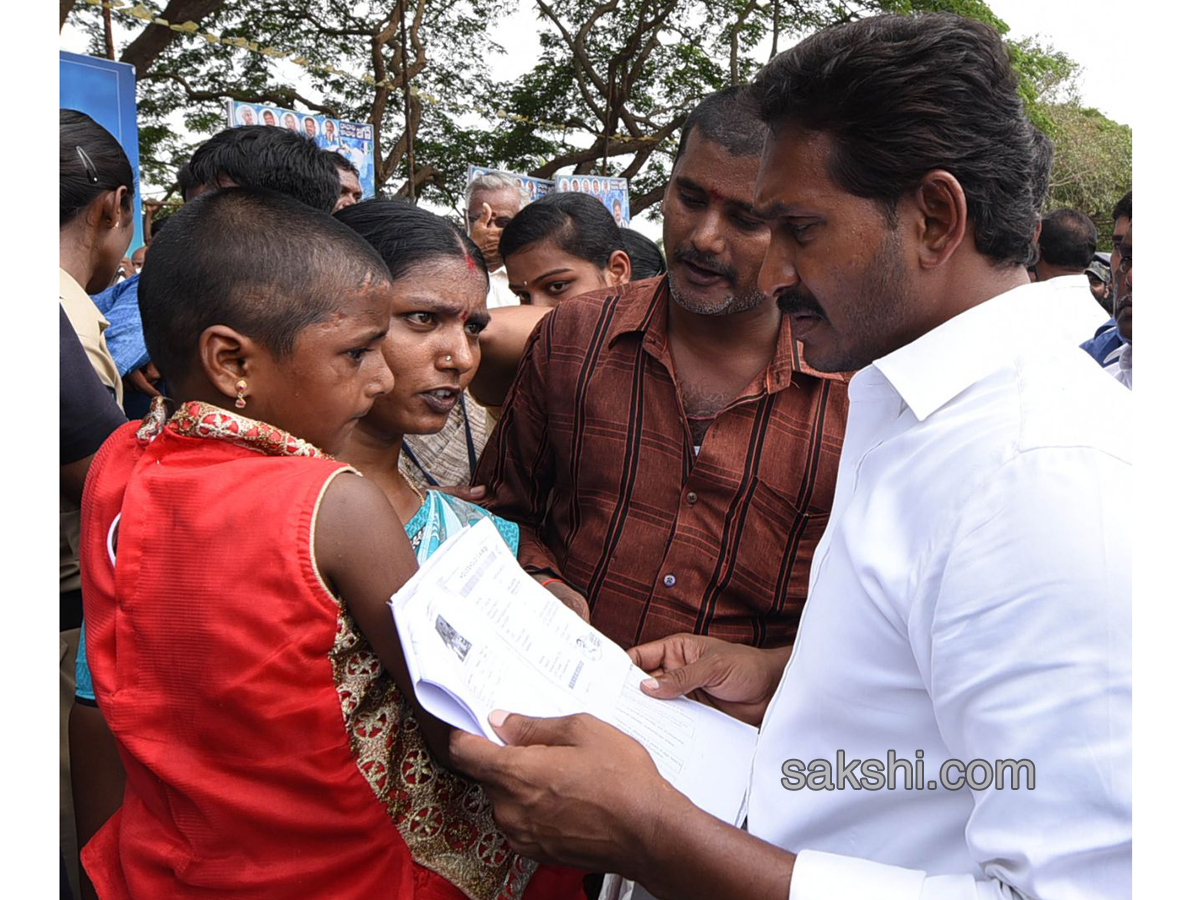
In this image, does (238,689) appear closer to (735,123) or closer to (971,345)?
(971,345)

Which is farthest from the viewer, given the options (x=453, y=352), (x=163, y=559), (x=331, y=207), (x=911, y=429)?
(x=331, y=207)

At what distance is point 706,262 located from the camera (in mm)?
1955

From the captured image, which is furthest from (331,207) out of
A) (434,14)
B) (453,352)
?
(434,14)

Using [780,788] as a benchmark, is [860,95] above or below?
above

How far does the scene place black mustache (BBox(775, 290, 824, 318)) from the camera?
132 cm

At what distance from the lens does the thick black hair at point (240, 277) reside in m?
1.40

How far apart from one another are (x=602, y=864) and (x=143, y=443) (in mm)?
869

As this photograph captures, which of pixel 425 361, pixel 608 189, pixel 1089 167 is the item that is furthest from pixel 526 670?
pixel 1089 167

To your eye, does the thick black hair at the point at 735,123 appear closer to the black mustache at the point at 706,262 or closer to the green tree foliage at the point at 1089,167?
the black mustache at the point at 706,262

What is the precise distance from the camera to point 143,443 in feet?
4.56

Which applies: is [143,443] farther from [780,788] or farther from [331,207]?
[331,207]

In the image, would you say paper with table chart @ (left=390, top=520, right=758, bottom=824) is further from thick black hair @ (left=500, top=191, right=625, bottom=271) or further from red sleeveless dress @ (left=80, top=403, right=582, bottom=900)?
thick black hair @ (left=500, top=191, right=625, bottom=271)

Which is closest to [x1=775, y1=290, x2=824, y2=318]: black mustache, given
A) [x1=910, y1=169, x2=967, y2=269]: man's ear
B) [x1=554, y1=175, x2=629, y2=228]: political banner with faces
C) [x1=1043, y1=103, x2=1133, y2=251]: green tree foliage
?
[x1=910, y1=169, x2=967, y2=269]: man's ear

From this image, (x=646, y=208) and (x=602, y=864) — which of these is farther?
(x=646, y=208)
